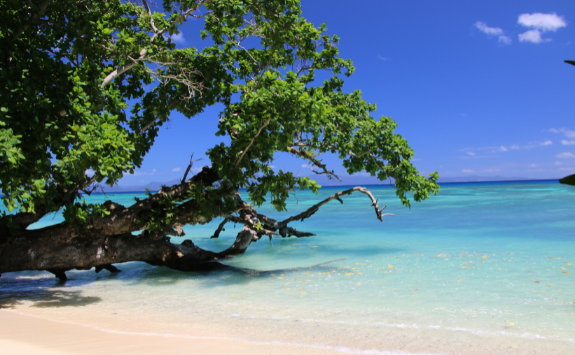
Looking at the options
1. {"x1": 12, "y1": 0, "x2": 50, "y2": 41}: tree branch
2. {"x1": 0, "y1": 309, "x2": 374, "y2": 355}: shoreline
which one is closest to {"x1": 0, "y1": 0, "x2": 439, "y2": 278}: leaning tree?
{"x1": 12, "y1": 0, "x2": 50, "y2": 41}: tree branch

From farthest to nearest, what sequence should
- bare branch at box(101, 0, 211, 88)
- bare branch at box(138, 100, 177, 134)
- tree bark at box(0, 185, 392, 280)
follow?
1. bare branch at box(138, 100, 177, 134)
2. tree bark at box(0, 185, 392, 280)
3. bare branch at box(101, 0, 211, 88)

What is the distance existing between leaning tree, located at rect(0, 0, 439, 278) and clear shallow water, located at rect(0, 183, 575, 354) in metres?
1.07

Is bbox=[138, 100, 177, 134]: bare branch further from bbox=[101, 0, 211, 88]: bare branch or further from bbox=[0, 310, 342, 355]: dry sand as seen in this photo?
bbox=[0, 310, 342, 355]: dry sand

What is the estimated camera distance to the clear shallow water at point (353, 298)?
194 inches

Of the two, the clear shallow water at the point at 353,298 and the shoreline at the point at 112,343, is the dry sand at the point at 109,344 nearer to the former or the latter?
the shoreline at the point at 112,343

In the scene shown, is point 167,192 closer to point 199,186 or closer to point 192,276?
point 199,186

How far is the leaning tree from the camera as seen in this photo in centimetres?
551

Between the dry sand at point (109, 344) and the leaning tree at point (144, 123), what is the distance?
6.12 ft

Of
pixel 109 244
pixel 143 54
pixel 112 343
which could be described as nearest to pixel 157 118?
pixel 143 54

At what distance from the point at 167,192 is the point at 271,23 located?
4.32 meters

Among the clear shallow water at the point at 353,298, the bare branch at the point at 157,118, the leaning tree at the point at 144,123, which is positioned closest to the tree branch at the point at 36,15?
the leaning tree at the point at 144,123

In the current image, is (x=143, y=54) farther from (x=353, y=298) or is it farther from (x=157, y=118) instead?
(x=353, y=298)

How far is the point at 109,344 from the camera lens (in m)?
4.29

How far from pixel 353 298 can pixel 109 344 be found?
4.01 meters
